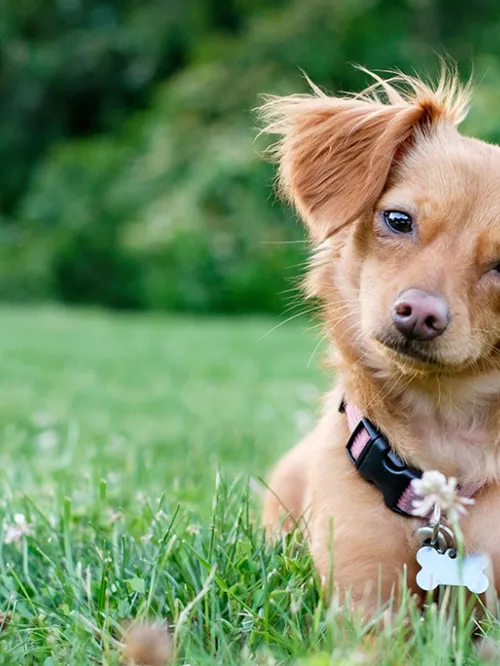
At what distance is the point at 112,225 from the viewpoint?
17.9 m

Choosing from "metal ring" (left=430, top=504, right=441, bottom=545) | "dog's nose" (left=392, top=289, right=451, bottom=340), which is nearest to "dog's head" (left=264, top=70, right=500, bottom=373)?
"dog's nose" (left=392, top=289, right=451, bottom=340)

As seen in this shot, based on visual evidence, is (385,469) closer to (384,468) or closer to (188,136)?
(384,468)

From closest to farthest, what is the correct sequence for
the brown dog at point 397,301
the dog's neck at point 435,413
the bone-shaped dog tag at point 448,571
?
the bone-shaped dog tag at point 448,571
the brown dog at point 397,301
the dog's neck at point 435,413

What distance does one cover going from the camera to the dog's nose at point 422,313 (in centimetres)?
201

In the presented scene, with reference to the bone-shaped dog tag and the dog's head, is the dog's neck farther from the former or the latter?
the bone-shaped dog tag

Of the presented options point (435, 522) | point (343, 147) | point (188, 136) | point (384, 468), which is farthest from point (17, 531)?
point (188, 136)

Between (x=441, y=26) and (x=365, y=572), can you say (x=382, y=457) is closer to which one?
(x=365, y=572)

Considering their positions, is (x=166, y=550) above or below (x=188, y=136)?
above

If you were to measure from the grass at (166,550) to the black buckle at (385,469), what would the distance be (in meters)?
0.25

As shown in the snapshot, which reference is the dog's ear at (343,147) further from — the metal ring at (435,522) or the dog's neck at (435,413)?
the metal ring at (435,522)

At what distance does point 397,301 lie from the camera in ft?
6.70

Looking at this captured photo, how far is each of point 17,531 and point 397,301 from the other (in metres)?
1.17

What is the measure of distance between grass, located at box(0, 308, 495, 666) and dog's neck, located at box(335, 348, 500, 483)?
0.36 metres

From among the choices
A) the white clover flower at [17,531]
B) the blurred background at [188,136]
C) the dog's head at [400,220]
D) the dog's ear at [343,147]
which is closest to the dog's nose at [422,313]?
the dog's head at [400,220]
